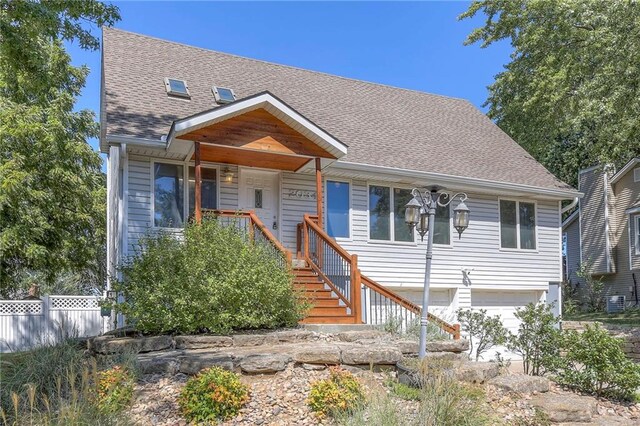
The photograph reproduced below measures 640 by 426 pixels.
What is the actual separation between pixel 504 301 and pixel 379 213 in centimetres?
436

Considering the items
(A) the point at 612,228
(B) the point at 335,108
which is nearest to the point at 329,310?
(B) the point at 335,108

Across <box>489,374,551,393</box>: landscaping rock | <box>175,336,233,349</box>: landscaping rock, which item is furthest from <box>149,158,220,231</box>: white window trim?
<box>489,374,551,393</box>: landscaping rock

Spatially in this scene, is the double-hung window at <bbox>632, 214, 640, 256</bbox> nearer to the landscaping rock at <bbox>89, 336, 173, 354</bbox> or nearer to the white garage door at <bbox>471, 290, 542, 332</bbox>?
the white garage door at <bbox>471, 290, 542, 332</bbox>

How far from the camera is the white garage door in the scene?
→ 14.0 m

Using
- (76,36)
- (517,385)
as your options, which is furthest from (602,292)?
(76,36)

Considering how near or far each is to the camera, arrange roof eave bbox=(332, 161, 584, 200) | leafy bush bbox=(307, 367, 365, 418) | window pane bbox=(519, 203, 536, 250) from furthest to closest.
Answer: window pane bbox=(519, 203, 536, 250) → roof eave bbox=(332, 161, 584, 200) → leafy bush bbox=(307, 367, 365, 418)

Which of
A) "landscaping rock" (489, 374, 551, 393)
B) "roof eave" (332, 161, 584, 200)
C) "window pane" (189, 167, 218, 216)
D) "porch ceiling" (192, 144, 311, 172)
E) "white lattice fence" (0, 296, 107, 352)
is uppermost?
"porch ceiling" (192, 144, 311, 172)

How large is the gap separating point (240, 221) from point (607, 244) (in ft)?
58.7

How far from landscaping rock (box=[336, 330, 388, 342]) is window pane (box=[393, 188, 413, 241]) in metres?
4.83

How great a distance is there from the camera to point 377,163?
12188 mm

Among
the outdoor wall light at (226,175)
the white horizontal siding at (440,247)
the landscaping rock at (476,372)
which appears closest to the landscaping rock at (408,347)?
the landscaping rock at (476,372)

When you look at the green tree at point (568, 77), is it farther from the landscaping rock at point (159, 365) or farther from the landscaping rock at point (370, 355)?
the landscaping rock at point (159, 365)

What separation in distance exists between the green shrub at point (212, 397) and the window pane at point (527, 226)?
429 inches

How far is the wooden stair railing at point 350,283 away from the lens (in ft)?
29.2
